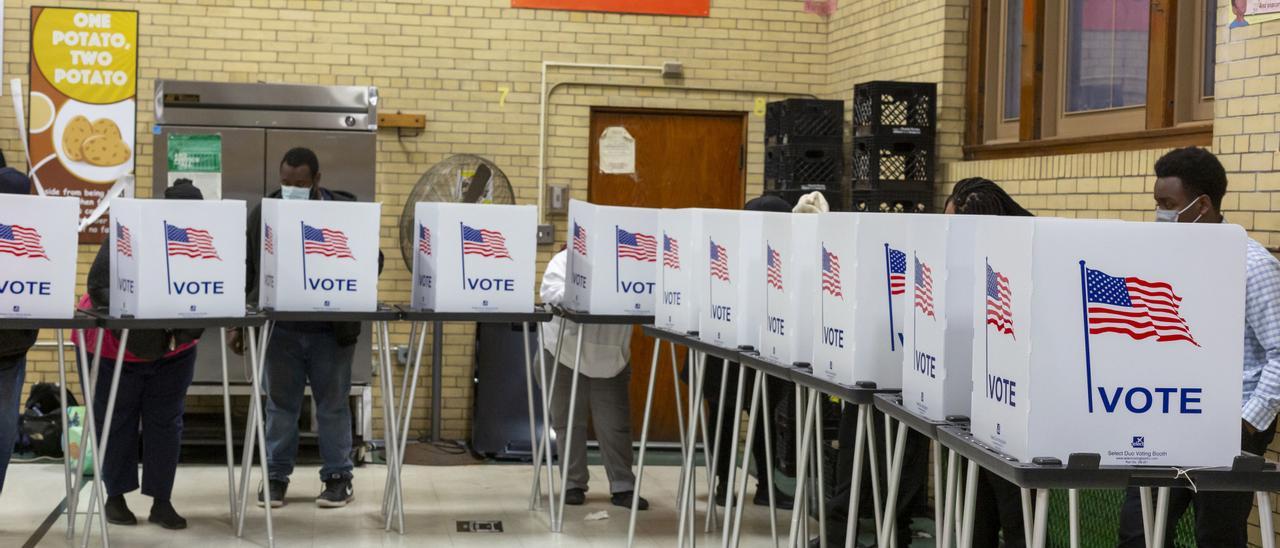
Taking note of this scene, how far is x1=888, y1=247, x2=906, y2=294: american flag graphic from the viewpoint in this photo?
3.46 meters

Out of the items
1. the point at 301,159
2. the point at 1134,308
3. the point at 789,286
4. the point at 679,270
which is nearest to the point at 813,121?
the point at 679,270

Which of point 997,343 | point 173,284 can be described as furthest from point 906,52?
point 997,343

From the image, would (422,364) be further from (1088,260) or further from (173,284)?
(1088,260)

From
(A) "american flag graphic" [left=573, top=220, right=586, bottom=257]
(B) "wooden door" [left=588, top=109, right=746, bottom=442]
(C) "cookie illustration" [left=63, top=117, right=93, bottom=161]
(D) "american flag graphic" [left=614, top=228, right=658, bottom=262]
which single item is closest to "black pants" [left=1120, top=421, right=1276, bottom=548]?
(D) "american flag graphic" [left=614, top=228, right=658, bottom=262]

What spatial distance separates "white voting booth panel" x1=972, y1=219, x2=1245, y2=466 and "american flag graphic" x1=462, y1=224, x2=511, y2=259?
3267 mm

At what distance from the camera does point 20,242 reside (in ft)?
A: 15.9

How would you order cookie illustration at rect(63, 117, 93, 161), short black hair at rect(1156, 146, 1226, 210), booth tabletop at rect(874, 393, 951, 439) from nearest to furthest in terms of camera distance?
1. booth tabletop at rect(874, 393, 951, 439)
2. short black hair at rect(1156, 146, 1226, 210)
3. cookie illustration at rect(63, 117, 93, 161)

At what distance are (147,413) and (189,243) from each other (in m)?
1.06

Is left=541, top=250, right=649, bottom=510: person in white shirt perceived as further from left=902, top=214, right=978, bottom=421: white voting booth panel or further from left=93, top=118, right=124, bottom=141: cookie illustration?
left=902, top=214, right=978, bottom=421: white voting booth panel

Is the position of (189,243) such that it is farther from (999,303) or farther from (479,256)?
(999,303)

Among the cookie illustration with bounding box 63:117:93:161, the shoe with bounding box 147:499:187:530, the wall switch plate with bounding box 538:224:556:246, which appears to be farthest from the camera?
the wall switch plate with bounding box 538:224:556:246

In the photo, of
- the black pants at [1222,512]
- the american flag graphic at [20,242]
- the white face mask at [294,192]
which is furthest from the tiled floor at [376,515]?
the black pants at [1222,512]

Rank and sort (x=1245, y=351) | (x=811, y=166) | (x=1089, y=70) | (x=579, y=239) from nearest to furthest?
1. (x=1245, y=351)
2. (x=579, y=239)
3. (x=1089, y=70)
4. (x=811, y=166)

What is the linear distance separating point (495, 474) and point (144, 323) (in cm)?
279
